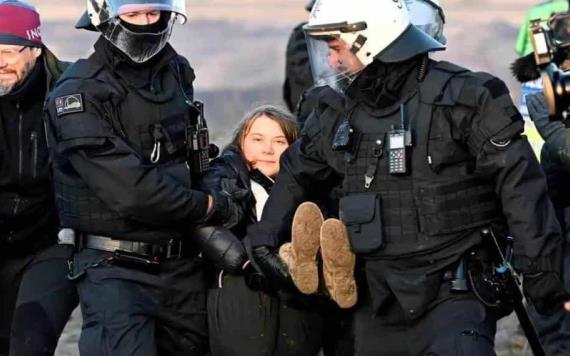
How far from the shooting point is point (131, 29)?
649cm

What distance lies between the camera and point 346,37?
6117 millimetres

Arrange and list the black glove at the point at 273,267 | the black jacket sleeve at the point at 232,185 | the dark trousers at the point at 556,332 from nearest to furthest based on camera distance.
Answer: the black glove at the point at 273,267 < the black jacket sleeve at the point at 232,185 < the dark trousers at the point at 556,332

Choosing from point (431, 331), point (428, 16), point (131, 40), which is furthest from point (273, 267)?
point (428, 16)

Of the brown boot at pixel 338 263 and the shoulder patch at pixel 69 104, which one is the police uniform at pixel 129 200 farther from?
the brown boot at pixel 338 263

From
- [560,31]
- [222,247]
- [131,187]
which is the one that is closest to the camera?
[560,31]

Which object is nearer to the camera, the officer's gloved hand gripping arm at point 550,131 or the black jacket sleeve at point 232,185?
the black jacket sleeve at point 232,185

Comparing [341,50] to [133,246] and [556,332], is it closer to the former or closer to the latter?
[133,246]

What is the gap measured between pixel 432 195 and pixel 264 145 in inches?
47.7

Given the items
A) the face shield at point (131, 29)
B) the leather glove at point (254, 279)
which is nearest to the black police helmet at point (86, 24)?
the face shield at point (131, 29)

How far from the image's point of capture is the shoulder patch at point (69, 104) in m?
6.34

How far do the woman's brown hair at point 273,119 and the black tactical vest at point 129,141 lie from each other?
459mm

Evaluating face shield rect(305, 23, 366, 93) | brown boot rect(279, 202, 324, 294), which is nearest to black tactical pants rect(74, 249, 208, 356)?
brown boot rect(279, 202, 324, 294)

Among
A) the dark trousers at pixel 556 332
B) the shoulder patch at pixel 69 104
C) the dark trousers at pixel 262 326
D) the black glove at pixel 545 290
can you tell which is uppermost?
the shoulder patch at pixel 69 104

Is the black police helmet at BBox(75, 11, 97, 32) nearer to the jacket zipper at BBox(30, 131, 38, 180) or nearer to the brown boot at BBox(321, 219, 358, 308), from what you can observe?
the jacket zipper at BBox(30, 131, 38, 180)
